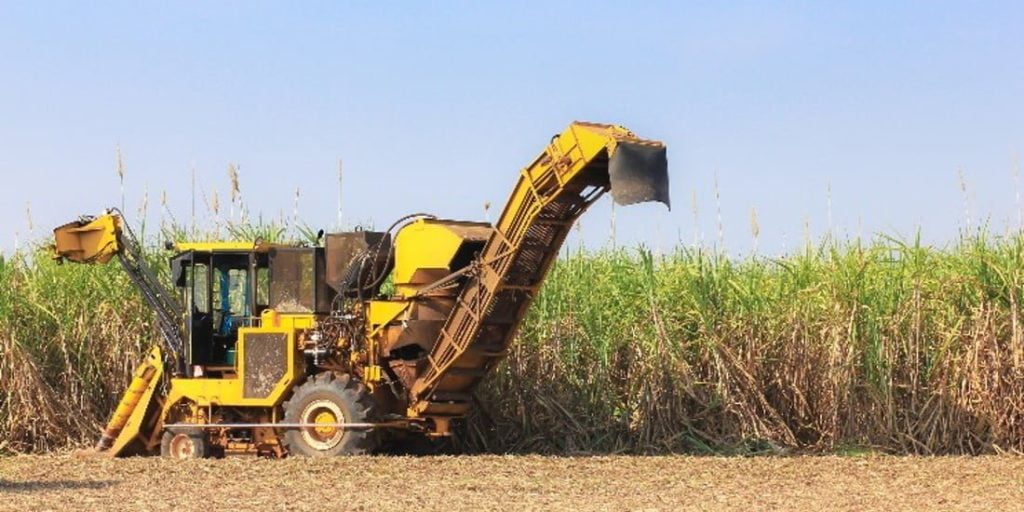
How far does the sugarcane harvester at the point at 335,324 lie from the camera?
1421 centimetres

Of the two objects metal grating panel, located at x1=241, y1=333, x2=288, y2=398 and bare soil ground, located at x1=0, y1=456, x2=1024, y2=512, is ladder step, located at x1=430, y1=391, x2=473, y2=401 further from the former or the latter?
metal grating panel, located at x1=241, y1=333, x2=288, y2=398

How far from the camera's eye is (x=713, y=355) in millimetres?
15680

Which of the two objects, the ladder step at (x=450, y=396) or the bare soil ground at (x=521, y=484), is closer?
the bare soil ground at (x=521, y=484)

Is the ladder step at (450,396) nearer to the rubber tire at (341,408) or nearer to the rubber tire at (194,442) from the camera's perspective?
the rubber tire at (341,408)

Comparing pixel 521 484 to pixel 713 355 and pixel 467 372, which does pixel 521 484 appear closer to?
pixel 467 372

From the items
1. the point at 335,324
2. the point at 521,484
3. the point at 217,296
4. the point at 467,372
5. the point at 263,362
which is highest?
the point at 217,296

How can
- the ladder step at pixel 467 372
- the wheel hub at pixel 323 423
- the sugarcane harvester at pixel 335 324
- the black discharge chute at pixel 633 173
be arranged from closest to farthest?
the black discharge chute at pixel 633 173, the sugarcane harvester at pixel 335 324, the wheel hub at pixel 323 423, the ladder step at pixel 467 372


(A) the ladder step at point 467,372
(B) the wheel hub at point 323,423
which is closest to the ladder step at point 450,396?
(A) the ladder step at point 467,372

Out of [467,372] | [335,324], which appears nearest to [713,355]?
[467,372]

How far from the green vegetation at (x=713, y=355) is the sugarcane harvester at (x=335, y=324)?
3.79 ft

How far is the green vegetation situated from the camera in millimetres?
15086

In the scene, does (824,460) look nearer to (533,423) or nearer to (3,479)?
(533,423)

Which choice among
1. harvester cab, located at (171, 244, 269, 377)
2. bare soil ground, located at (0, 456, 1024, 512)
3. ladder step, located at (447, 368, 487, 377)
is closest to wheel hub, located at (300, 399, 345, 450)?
bare soil ground, located at (0, 456, 1024, 512)

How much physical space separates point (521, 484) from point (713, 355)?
382cm
